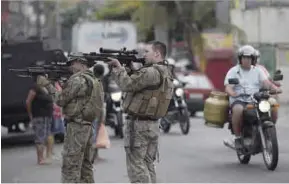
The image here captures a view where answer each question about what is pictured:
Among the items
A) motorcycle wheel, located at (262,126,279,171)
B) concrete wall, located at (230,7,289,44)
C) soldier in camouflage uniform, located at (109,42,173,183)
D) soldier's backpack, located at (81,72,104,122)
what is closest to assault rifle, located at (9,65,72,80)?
soldier's backpack, located at (81,72,104,122)

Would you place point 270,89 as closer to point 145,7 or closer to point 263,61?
point 263,61

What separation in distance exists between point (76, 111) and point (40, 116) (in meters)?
4.20

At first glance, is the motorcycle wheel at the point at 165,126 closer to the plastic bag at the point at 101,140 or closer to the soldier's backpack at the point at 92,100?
the plastic bag at the point at 101,140

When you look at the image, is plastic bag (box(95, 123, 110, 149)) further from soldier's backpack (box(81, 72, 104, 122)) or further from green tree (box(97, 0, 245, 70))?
green tree (box(97, 0, 245, 70))

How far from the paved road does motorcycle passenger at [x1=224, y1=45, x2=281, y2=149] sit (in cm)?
70

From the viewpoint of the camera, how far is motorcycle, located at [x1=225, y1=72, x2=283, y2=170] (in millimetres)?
10391

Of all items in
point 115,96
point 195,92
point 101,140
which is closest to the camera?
point 101,140

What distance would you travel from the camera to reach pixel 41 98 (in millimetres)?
12219

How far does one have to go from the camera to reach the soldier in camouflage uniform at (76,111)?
7.98 metres

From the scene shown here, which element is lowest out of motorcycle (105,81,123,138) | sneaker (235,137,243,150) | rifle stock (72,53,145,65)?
motorcycle (105,81,123,138)

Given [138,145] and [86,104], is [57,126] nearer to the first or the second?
[86,104]

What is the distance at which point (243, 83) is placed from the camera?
36.1ft

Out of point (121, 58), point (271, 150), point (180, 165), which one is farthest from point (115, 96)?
point (121, 58)

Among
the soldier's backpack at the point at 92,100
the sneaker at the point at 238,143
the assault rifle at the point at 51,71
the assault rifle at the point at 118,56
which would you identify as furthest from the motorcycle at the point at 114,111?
the assault rifle at the point at 118,56
